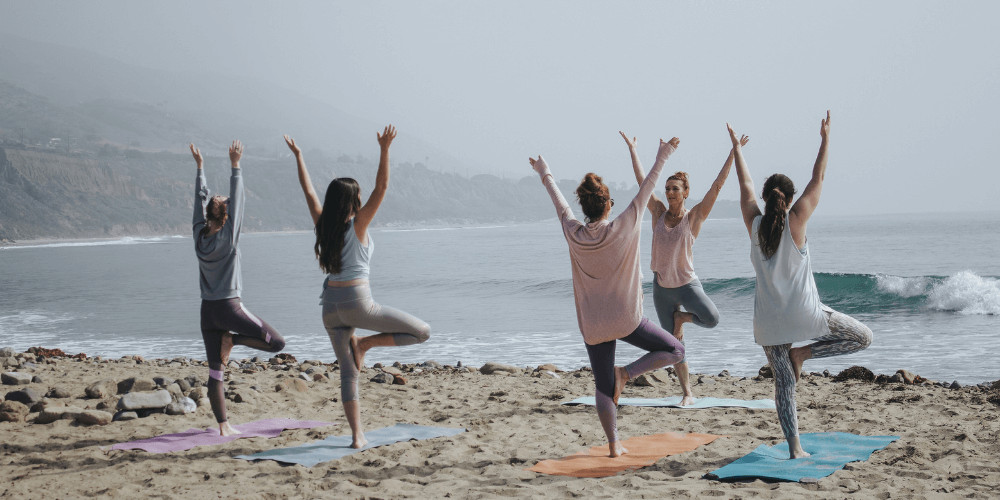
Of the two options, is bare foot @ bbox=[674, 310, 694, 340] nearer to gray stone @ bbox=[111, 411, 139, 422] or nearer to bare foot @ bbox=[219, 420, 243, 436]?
bare foot @ bbox=[219, 420, 243, 436]

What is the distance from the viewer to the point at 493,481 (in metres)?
4.83

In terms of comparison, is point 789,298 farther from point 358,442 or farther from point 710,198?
point 358,442

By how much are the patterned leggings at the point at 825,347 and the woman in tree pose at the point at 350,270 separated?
2.28 m

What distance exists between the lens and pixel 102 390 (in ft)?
24.3

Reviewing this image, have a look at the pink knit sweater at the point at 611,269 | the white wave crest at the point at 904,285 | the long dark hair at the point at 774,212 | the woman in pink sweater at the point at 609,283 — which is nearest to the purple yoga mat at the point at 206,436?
the woman in pink sweater at the point at 609,283

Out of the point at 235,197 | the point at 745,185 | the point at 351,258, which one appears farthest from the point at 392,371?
the point at 745,185

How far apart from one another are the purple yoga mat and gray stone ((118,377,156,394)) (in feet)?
5.26

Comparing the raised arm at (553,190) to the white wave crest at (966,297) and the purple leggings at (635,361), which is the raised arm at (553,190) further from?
the white wave crest at (966,297)

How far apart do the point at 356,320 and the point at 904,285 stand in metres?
24.1

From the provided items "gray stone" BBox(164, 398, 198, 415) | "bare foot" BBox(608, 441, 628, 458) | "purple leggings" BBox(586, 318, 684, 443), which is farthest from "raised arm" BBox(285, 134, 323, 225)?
"gray stone" BBox(164, 398, 198, 415)

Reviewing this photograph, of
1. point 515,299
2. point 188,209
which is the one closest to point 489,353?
point 515,299

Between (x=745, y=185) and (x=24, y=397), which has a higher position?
(x=745, y=185)

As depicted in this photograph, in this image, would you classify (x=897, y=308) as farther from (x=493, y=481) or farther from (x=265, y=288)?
(x=265, y=288)

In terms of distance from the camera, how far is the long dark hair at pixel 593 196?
193 inches
